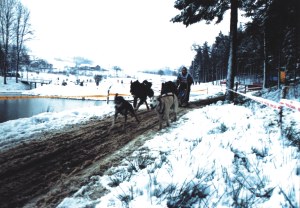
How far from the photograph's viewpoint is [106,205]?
2955 mm

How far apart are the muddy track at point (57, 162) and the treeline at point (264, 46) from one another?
989cm

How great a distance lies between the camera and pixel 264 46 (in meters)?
25.1

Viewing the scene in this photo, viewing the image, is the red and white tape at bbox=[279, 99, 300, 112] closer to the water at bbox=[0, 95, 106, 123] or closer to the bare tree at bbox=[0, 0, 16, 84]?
the water at bbox=[0, 95, 106, 123]

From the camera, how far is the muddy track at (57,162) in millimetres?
3452

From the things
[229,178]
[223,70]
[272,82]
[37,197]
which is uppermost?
[223,70]

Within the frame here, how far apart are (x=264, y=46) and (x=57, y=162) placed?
26038 millimetres

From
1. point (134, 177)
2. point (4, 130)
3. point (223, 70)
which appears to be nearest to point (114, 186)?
point (134, 177)

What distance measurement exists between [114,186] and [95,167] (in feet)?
3.17

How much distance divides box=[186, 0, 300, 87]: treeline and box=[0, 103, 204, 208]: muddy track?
9.89 meters

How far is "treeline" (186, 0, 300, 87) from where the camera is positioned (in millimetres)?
14258

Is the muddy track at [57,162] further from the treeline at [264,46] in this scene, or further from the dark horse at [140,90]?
the treeline at [264,46]

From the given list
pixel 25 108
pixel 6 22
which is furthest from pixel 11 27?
pixel 25 108

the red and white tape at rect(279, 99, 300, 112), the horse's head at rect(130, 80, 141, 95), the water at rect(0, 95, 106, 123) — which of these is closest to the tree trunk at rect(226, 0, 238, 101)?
the horse's head at rect(130, 80, 141, 95)

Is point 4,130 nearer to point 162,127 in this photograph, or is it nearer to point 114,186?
point 162,127
